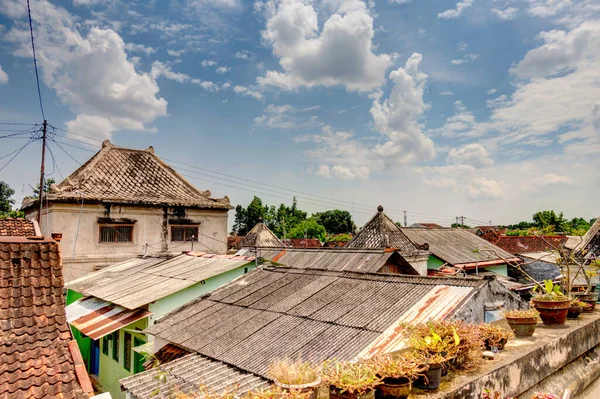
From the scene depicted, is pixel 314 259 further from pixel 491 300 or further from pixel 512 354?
pixel 512 354

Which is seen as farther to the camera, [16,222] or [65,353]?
[16,222]

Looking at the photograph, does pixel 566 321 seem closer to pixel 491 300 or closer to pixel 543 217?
pixel 491 300

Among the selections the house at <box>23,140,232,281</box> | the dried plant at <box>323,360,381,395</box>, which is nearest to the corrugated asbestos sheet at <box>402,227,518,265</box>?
the house at <box>23,140,232,281</box>

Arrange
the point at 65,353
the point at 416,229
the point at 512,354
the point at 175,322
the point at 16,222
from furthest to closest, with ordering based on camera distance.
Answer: the point at 416,229, the point at 16,222, the point at 175,322, the point at 65,353, the point at 512,354

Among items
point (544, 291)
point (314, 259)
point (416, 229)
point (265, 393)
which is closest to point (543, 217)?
point (416, 229)

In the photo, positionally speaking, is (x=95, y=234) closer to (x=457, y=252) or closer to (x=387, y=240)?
(x=387, y=240)

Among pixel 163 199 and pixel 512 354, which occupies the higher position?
pixel 163 199

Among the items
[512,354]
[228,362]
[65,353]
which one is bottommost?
[228,362]

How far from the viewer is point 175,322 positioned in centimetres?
948

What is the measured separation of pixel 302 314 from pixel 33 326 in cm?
441

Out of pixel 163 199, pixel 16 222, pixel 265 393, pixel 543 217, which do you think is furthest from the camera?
pixel 543 217

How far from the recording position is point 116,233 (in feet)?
68.5

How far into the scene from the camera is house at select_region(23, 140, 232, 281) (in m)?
19.6

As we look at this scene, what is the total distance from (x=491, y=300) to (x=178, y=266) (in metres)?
10.2
